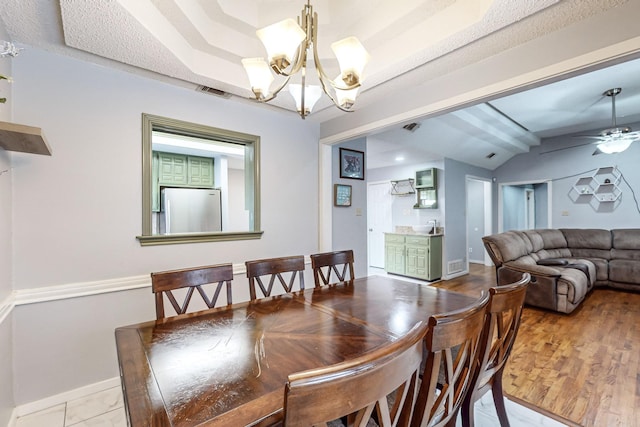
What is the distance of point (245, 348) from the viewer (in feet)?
3.76

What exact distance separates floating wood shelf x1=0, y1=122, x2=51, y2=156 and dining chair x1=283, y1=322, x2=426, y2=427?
5.45 feet

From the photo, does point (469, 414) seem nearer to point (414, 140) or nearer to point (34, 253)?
point (34, 253)

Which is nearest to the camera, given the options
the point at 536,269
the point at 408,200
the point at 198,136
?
the point at 198,136

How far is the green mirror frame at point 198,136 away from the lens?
2.22 meters

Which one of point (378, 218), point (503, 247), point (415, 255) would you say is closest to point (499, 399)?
point (503, 247)

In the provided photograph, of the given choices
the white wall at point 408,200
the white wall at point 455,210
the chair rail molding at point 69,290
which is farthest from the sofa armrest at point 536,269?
the chair rail molding at point 69,290

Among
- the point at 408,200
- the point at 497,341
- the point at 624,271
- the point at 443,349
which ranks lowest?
the point at 624,271

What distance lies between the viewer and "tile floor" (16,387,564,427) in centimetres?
172

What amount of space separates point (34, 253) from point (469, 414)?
2726 mm

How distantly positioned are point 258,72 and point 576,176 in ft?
23.1

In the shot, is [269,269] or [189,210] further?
[189,210]

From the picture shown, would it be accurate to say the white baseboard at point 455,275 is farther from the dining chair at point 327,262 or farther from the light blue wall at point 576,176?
the dining chair at point 327,262

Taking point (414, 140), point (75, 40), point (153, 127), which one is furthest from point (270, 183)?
point (414, 140)

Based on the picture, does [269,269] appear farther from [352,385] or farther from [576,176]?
[576,176]
